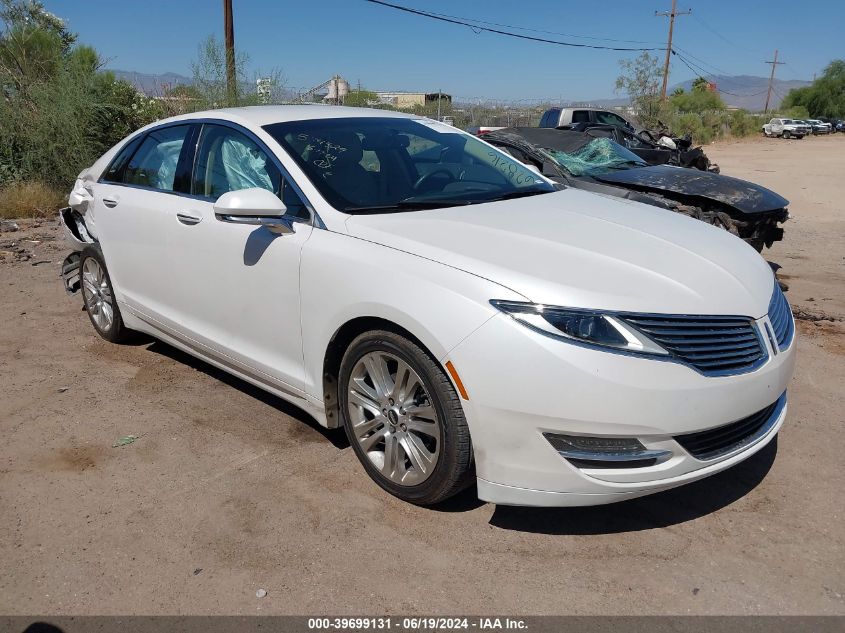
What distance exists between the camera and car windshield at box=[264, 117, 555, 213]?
3.64 m

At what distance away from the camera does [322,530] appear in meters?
3.14

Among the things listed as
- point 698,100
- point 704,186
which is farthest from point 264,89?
point 698,100

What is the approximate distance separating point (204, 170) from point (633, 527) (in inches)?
119

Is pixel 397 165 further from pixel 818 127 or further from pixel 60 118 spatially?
pixel 818 127

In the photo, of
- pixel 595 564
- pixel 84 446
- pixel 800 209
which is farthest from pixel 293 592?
pixel 800 209

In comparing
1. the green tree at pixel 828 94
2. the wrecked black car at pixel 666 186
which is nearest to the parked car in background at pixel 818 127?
the green tree at pixel 828 94

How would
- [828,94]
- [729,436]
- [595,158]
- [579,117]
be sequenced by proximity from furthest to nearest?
[828,94] < [579,117] < [595,158] < [729,436]

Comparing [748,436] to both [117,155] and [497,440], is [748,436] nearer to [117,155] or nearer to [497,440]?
[497,440]

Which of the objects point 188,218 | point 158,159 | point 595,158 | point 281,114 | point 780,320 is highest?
point 281,114

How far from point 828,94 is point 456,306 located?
10387cm

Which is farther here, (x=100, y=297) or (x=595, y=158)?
(x=595, y=158)

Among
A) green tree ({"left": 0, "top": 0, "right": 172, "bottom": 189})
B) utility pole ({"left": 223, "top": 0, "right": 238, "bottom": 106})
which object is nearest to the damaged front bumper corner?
green tree ({"left": 0, "top": 0, "right": 172, "bottom": 189})

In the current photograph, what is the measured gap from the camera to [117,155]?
507 centimetres

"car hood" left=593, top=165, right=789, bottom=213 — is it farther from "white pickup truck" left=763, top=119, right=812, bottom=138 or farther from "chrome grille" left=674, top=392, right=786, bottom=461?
"white pickup truck" left=763, top=119, right=812, bottom=138
